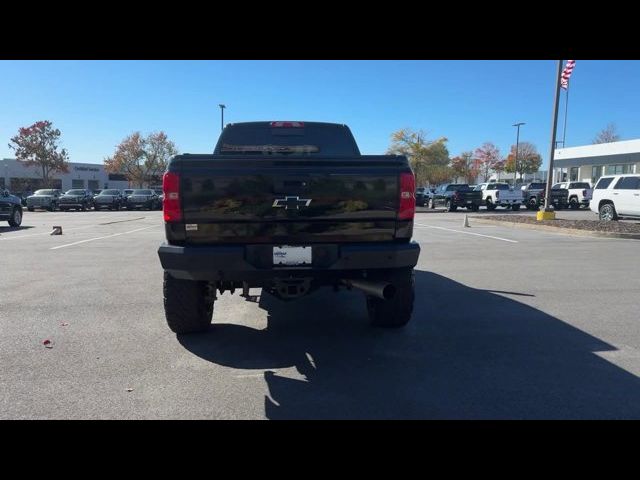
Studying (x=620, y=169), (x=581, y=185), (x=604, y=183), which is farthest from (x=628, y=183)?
(x=620, y=169)

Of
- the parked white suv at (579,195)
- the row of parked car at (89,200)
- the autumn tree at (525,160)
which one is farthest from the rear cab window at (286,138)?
the autumn tree at (525,160)

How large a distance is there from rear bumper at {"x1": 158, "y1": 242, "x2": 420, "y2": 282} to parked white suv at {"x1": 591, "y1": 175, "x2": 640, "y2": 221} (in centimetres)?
1734

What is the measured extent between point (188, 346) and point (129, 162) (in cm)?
6812

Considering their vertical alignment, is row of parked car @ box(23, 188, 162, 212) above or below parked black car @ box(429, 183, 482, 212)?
below

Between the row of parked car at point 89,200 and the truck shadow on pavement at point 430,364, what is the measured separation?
105 ft

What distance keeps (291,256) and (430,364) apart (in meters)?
1.54

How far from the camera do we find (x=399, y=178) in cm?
372

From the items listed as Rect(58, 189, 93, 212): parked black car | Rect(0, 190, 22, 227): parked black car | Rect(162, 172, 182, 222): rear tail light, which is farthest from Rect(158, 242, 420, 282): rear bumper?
Rect(58, 189, 93, 212): parked black car

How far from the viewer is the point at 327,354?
4.09 metres

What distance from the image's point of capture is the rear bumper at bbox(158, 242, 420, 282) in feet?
11.6

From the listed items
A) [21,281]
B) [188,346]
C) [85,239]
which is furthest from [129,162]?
[188,346]

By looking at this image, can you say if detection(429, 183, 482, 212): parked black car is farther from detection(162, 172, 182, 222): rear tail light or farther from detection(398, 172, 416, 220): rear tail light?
detection(162, 172, 182, 222): rear tail light

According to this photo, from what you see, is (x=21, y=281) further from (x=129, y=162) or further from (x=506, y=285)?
Answer: (x=129, y=162)

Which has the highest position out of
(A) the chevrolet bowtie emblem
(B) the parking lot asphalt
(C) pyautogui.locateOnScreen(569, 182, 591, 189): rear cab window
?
(C) pyautogui.locateOnScreen(569, 182, 591, 189): rear cab window
